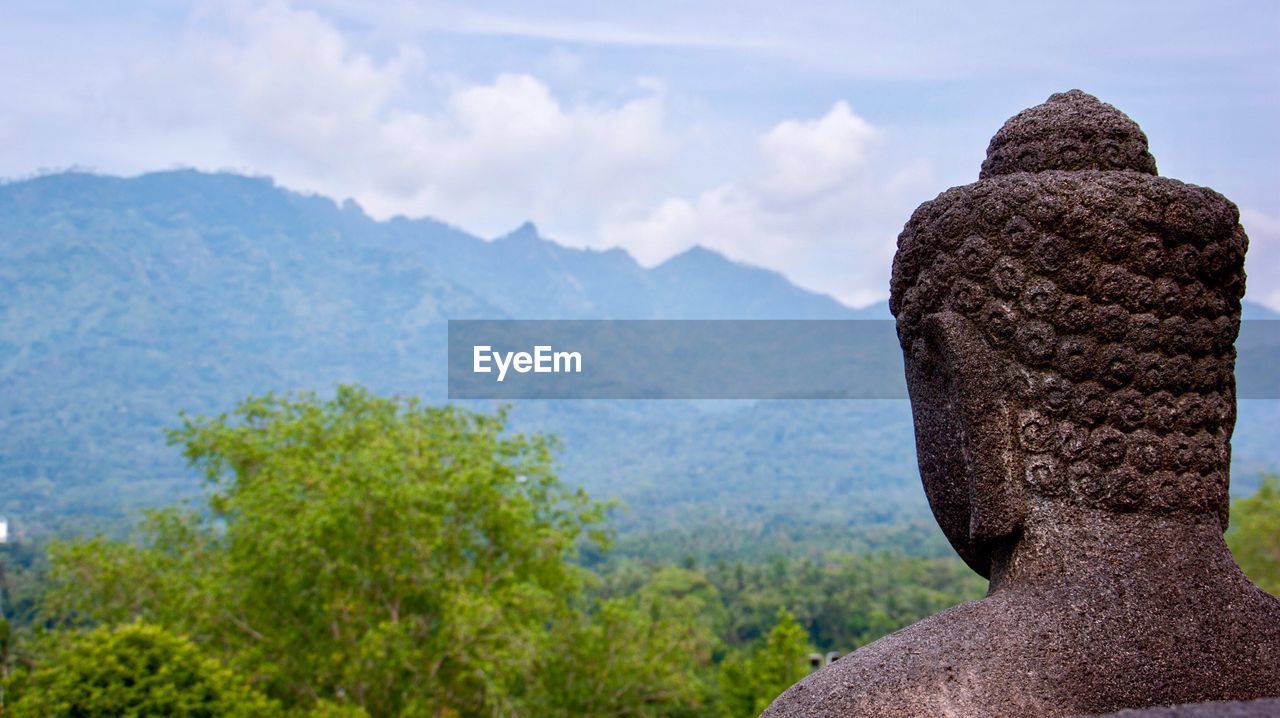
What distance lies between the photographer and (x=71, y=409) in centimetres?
10869

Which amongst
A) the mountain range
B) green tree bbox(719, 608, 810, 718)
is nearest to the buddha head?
green tree bbox(719, 608, 810, 718)

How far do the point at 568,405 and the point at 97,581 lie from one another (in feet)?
358

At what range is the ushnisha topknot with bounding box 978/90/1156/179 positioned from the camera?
2959mm

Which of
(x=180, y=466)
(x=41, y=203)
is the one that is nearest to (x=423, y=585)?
(x=180, y=466)

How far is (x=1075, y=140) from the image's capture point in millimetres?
2967

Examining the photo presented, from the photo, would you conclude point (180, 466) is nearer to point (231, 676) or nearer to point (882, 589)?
point (882, 589)

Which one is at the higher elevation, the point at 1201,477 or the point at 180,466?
the point at 1201,477

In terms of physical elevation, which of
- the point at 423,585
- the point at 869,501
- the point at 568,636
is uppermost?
the point at 423,585

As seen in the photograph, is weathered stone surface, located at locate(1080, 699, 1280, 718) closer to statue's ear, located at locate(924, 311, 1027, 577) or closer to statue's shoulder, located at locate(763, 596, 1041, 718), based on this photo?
statue's shoulder, located at locate(763, 596, 1041, 718)

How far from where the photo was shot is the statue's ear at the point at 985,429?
110 inches

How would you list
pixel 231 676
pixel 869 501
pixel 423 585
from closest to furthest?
pixel 231 676 < pixel 423 585 < pixel 869 501

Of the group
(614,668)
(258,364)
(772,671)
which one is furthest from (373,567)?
(258,364)

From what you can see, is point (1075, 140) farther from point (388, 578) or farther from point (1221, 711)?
point (388, 578)

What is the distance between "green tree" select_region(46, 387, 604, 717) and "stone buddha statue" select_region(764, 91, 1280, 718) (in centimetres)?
1293
